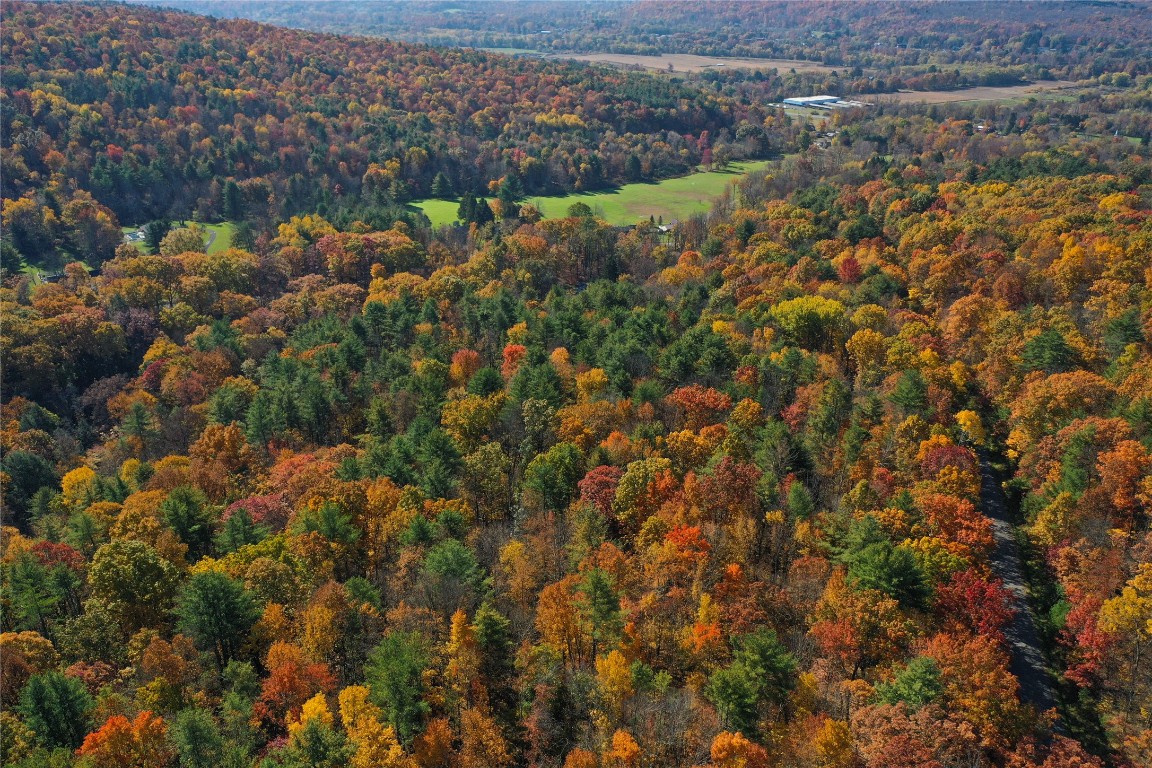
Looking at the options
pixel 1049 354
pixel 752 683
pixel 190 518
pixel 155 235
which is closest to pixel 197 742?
pixel 190 518

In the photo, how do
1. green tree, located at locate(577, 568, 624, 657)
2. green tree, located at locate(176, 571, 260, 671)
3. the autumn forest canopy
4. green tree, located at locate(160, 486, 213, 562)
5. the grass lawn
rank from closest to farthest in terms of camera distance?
the autumn forest canopy < green tree, located at locate(577, 568, 624, 657) < green tree, located at locate(176, 571, 260, 671) < green tree, located at locate(160, 486, 213, 562) < the grass lawn

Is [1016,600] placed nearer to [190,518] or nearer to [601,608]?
[601,608]

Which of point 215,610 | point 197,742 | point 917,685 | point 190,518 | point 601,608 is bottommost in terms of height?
point 190,518

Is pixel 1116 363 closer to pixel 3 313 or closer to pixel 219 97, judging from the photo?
pixel 3 313

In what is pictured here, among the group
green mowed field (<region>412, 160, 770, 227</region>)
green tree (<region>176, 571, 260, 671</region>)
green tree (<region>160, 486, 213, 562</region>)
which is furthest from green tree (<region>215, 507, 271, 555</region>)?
green mowed field (<region>412, 160, 770, 227</region>)

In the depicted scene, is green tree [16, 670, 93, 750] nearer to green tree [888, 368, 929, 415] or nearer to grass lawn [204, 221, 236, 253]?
green tree [888, 368, 929, 415]

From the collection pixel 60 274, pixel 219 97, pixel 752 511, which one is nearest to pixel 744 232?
pixel 752 511
